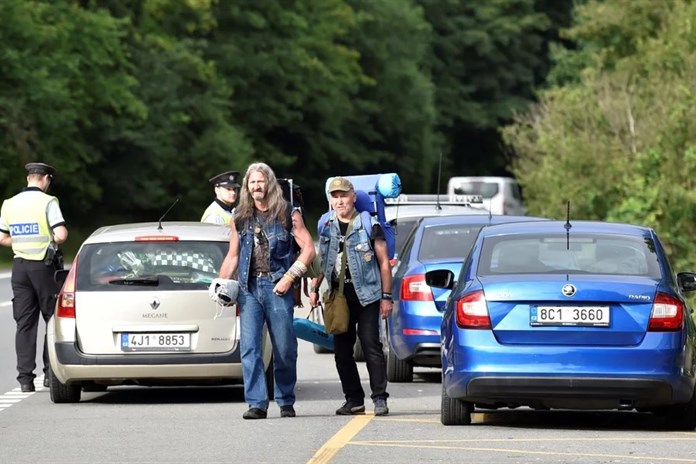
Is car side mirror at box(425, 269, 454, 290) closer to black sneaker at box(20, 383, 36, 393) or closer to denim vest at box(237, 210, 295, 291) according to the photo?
denim vest at box(237, 210, 295, 291)

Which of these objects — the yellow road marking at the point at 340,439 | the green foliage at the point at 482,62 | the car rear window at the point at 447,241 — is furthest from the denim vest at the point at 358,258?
the green foliage at the point at 482,62

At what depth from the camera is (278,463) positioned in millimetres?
10484

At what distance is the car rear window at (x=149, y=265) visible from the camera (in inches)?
A: 560

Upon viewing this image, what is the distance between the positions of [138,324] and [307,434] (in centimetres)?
Answer: 247

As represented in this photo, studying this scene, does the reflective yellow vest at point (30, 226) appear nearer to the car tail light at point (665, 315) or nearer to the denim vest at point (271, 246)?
the denim vest at point (271, 246)

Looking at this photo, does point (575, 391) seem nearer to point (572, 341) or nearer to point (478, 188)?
point (572, 341)

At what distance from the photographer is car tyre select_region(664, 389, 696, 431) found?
12.2 m

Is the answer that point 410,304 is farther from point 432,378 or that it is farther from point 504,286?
point 504,286

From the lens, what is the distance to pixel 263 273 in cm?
1304

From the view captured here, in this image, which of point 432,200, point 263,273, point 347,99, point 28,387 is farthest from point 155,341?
point 347,99

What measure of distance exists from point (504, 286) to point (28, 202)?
5.23m

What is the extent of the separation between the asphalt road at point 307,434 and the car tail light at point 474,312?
0.65 metres

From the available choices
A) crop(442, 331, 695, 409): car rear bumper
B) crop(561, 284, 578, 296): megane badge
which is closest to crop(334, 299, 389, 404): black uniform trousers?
crop(442, 331, 695, 409): car rear bumper

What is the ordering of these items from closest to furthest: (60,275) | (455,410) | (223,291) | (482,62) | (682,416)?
(682,416) < (455,410) < (223,291) < (60,275) < (482,62)
